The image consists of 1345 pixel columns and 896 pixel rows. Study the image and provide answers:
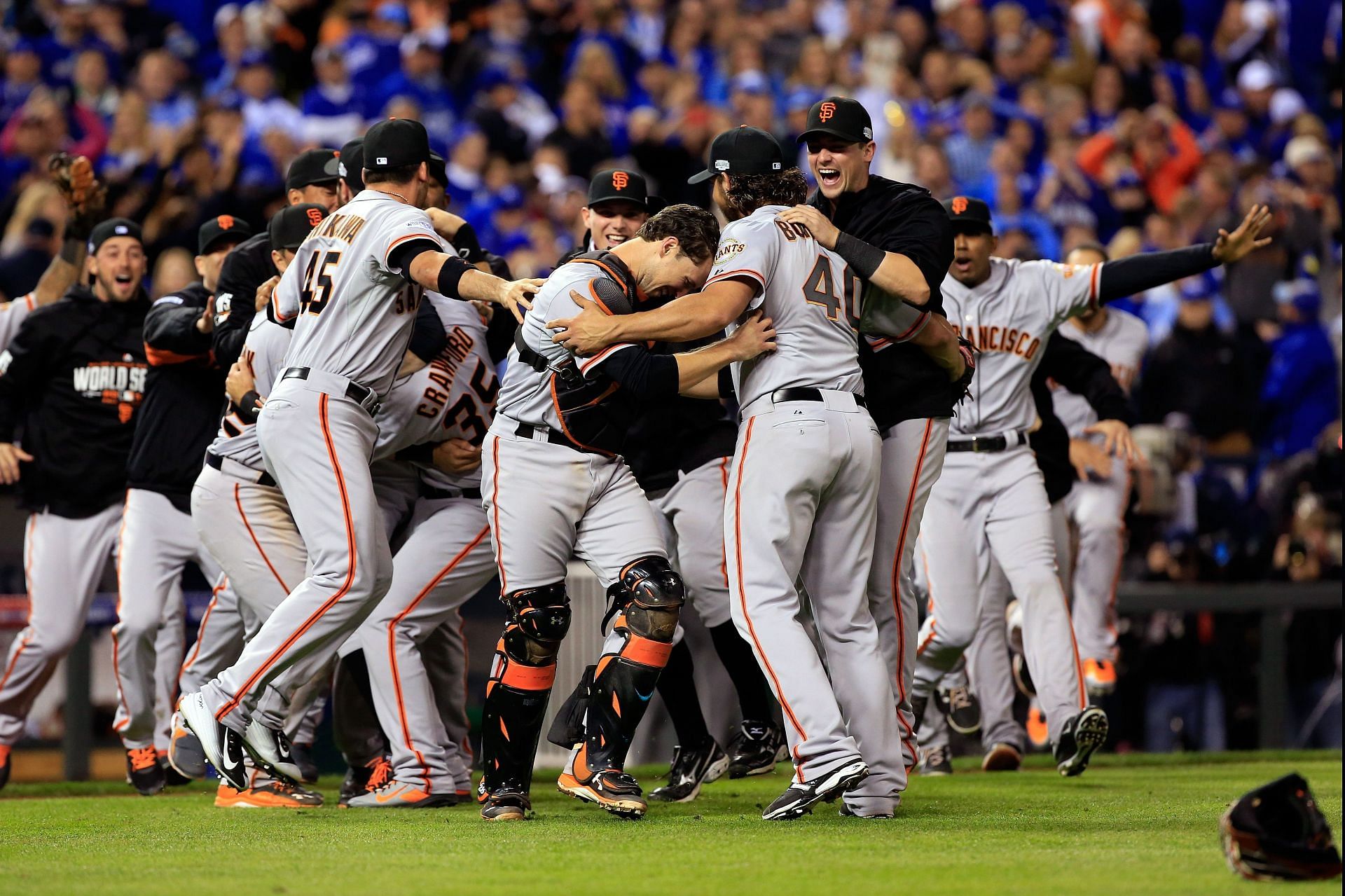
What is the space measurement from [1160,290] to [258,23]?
329 inches

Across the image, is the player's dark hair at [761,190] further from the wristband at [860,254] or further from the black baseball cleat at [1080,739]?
the black baseball cleat at [1080,739]

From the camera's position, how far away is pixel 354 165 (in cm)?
645

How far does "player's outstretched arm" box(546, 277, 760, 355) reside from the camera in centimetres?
541

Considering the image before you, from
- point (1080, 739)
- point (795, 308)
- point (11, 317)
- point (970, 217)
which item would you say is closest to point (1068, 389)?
point (970, 217)

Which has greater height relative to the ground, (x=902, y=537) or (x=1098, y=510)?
(x=1098, y=510)

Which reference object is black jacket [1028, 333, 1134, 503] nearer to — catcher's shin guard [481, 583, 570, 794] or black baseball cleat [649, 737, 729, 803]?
black baseball cleat [649, 737, 729, 803]

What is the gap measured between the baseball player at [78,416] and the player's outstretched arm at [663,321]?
355 centimetres

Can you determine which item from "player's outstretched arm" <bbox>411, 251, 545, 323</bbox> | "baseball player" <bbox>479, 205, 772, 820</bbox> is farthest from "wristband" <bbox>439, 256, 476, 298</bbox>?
"baseball player" <bbox>479, 205, 772, 820</bbox>

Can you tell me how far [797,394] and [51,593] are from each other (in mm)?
4262

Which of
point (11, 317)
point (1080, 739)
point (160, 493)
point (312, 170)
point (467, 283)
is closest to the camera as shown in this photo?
point (467, 283)

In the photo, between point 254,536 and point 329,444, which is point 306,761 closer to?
point 254,536

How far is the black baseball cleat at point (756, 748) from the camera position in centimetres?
691

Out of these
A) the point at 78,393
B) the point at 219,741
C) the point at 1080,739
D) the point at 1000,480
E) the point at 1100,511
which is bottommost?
the point at 1080,739

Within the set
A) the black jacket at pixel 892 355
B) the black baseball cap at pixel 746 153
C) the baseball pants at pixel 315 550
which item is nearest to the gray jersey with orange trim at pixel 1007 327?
the black jacket at pixel 892 355
